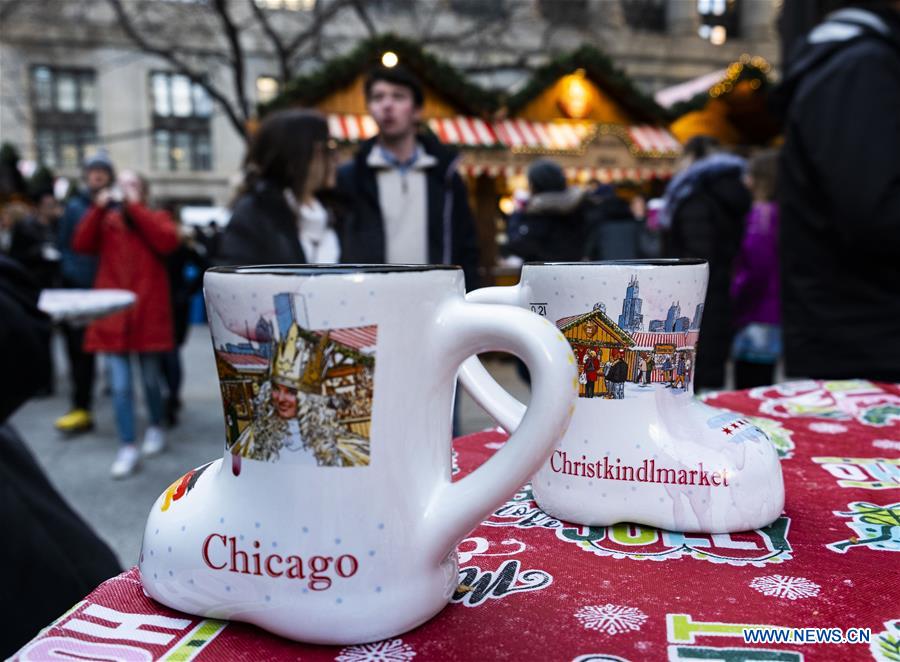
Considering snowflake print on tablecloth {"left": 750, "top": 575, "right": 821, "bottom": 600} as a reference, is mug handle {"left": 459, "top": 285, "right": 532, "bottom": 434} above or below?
above

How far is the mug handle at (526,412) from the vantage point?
1.56ft

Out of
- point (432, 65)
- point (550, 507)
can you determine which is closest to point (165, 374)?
point (432, 65)

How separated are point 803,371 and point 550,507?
1.36m

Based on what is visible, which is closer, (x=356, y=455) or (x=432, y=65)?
(x=356, y=455)

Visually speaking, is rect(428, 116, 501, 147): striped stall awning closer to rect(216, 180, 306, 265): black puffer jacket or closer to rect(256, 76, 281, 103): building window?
rect(216, 180, 306, 265): black puffer jacket

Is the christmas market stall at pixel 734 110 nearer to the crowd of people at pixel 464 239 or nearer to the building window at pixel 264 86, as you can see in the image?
the crowd of people at pixel 464 239

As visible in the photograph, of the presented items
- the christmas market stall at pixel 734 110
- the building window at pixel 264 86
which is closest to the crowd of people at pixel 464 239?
the christmas market stall at pixel 734 110

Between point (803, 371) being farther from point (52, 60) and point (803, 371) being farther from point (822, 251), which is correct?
point (52, 60)

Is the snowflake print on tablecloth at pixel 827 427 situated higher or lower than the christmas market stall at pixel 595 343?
lower

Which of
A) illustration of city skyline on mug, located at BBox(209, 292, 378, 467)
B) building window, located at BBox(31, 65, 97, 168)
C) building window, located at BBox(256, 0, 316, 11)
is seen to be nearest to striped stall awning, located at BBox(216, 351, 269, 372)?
illustration of city skyline on mug, located at BBox(209, 292, 378, 467)

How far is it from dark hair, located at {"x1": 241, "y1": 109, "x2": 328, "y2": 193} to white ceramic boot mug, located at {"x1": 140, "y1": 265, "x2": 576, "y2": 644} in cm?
225

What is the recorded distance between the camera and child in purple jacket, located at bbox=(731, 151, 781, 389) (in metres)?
3.31

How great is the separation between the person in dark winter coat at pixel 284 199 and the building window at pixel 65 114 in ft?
65.0

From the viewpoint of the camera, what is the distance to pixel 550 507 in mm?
721
